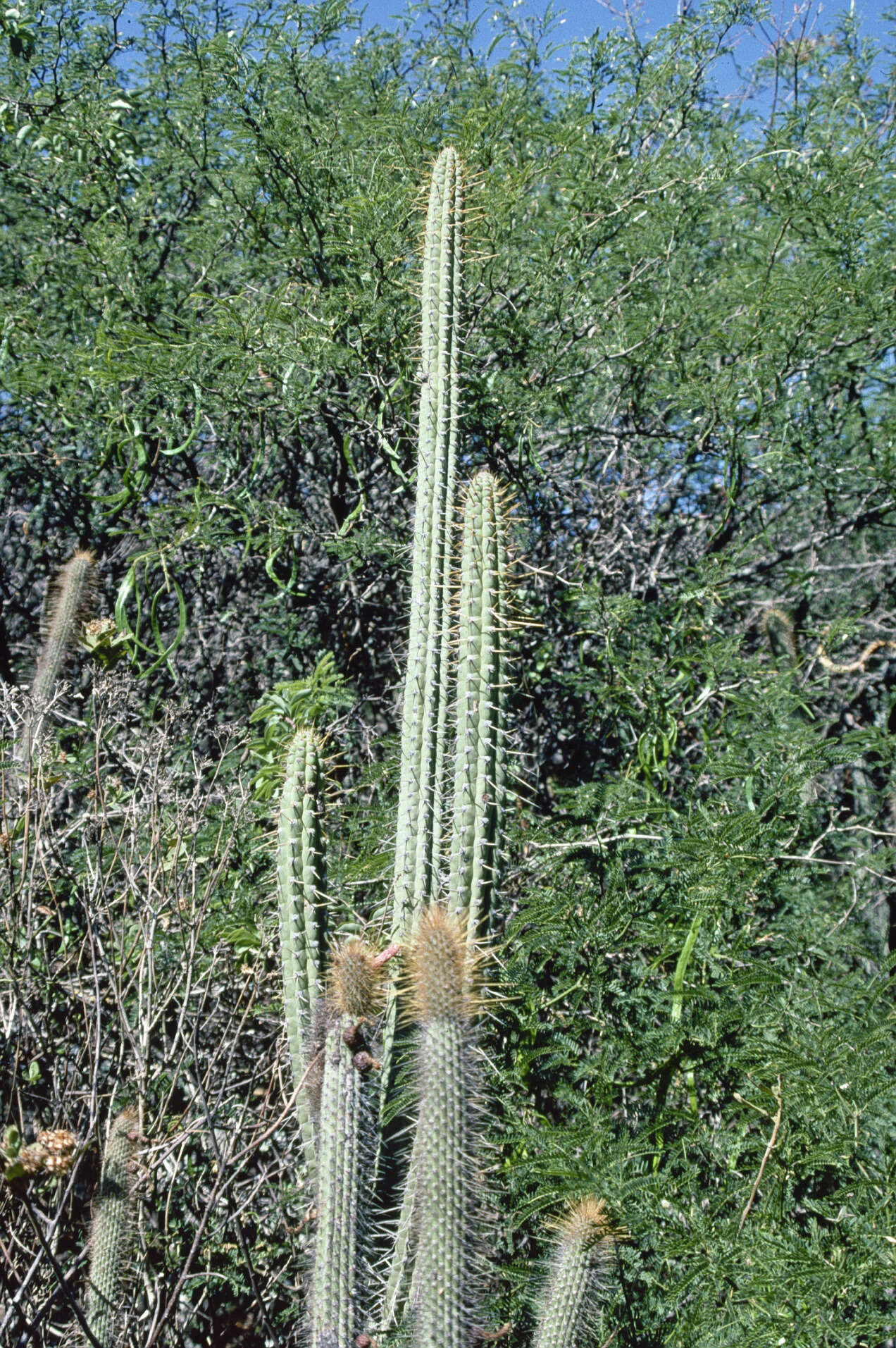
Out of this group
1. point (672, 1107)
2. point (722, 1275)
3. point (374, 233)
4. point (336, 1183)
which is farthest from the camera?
point (374, 233)

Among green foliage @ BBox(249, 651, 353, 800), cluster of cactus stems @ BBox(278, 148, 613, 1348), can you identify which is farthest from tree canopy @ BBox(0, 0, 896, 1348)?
cluster of cactus stems @ BBox(278, 148, 613, 1348)

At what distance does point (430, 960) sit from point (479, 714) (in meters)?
0.57

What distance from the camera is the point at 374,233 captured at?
3.14 meters

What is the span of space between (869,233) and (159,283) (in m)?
2.48

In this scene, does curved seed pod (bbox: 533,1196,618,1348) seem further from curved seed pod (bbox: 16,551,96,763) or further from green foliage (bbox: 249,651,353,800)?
curved seed pod (bbox: 16,551,96,763)

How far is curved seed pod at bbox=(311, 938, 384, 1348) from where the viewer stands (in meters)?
1.68

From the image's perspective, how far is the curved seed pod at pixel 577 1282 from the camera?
183cm

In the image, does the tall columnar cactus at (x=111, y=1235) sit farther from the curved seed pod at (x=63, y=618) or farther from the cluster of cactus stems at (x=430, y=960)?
the curved seed pod at (x=63, y=618)

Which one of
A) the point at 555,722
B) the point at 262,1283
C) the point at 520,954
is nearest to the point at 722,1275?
the point at 520,954

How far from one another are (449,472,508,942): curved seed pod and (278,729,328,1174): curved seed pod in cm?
27

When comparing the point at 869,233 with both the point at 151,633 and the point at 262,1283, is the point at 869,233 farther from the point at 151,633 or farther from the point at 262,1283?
the point at 262,1283

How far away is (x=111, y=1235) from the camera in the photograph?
2.15 meters

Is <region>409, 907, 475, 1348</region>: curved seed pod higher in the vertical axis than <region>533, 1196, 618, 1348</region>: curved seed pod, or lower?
higher

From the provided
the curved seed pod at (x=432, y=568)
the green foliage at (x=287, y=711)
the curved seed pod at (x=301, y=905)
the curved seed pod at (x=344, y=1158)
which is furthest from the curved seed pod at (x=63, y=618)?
the curved seed pod at (x=344, y=1158)
